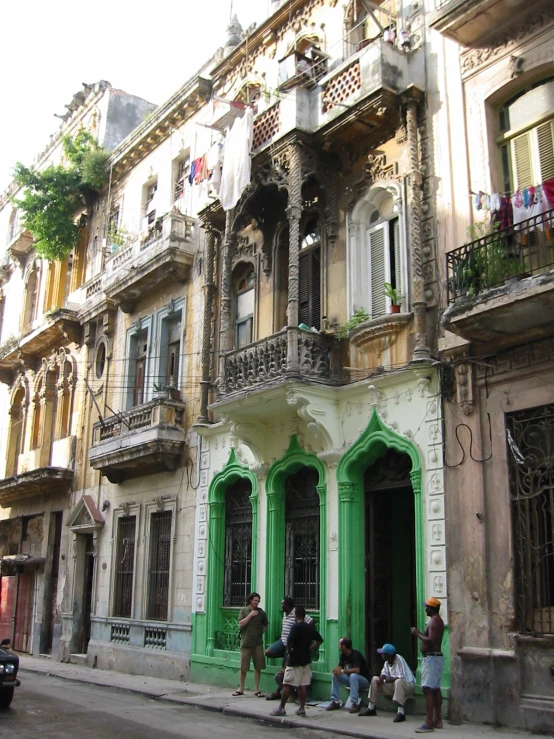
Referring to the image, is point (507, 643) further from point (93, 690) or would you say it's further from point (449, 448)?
point (93, 690)

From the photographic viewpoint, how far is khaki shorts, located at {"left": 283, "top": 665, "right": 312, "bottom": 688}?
11.1 metres

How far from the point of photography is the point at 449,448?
1128 cm

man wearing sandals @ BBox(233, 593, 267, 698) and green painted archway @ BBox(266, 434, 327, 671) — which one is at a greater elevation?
green painted archway @ BBox(266, 434, 327, 671)

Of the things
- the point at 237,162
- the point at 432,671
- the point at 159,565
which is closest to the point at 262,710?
the point at 432,671

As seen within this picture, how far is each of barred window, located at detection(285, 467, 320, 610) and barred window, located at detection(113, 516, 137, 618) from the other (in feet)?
19.0

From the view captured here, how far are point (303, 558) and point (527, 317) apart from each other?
6193mm

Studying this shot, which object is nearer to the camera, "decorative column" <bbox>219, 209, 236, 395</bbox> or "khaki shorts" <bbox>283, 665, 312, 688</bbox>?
"khaki shorts" <bbox>283, 665, 312, 688</bbox>

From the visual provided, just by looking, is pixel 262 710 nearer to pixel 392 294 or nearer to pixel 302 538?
pixel 302 538

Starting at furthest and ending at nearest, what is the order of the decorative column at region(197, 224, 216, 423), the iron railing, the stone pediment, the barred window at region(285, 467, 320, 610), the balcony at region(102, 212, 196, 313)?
the stone pediment, the balcony at region(102, 212, 196, 313), the decorative column at region(197, 224, 216, 423), the barred window at region(285, 467, 320, 610), the iron railing

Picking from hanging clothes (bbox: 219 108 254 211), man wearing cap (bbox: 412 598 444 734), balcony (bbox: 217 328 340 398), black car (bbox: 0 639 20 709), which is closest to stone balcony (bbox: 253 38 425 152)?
hanging clothes (bbox: 219 108 254 211)

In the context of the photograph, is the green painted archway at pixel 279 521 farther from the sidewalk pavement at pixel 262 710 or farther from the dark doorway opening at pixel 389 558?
the sidewalk pavement at pixel 262 710

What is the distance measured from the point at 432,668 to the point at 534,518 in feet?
7.47

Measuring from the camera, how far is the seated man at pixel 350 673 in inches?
444

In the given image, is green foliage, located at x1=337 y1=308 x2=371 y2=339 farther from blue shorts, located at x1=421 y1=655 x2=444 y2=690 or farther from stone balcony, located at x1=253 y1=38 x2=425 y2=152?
blue shorts, located at x1=421 y1=655 x2=444 y2=690
